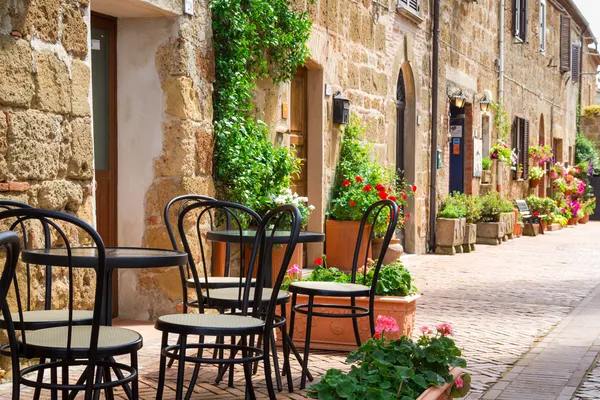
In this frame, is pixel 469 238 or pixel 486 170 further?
pixel 486 170

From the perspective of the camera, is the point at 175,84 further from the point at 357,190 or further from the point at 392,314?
the point at 357,190

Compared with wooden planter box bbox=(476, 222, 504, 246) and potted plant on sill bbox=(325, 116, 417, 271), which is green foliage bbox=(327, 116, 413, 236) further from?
wooden planter box bbox=(476, 222, 504, 246)

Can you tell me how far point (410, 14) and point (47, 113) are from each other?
748cm

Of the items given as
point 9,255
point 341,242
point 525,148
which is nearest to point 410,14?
point 341,242

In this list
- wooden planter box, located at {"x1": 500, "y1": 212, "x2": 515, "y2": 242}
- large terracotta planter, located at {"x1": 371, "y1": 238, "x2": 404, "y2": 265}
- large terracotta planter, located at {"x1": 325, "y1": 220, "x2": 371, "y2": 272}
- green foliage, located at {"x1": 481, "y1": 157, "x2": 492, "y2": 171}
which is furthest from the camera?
green foliage, located at {"x1": 481, "y1": 157, "x2": 492, "y2": 171}

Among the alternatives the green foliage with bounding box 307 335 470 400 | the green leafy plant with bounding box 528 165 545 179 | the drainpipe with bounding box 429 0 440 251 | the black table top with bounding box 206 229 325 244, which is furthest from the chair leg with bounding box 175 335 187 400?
the green leafy plant with bounding box 528 165 545 179

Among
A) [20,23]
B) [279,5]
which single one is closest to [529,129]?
[279,5]

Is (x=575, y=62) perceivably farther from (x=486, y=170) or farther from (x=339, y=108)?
(x=339, y=108)

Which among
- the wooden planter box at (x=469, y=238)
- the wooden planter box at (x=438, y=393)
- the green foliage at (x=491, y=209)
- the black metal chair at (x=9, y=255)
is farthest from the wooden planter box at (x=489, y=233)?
the black metal chair at (x=9, y=255)

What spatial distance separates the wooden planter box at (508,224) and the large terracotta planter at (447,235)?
2220 mm

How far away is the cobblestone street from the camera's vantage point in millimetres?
4777

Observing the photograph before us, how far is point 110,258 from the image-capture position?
3295 mm

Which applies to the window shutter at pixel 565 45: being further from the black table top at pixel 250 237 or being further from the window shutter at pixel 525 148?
the black table top at pixel 250 237

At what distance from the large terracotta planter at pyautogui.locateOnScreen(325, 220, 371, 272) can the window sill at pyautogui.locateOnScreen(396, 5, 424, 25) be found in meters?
3.20
